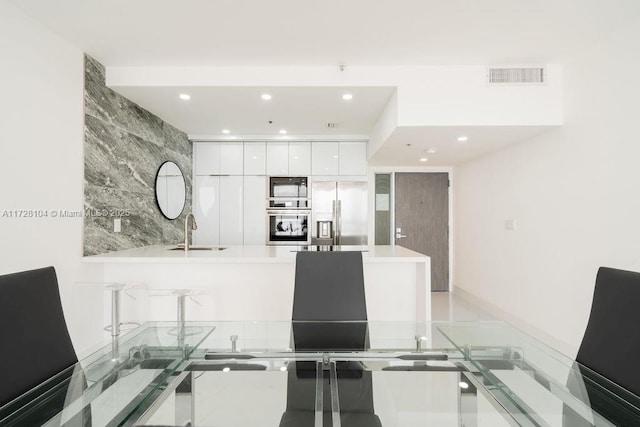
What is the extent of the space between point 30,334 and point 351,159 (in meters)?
4.30

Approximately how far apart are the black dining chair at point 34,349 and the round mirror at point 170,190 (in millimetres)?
2814

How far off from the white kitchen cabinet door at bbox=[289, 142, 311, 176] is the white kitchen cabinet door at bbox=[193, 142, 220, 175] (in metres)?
1.17

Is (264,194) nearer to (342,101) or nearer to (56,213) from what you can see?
(342,101)

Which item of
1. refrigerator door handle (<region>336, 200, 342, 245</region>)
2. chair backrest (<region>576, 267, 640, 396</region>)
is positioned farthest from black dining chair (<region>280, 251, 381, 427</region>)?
refrigerator door handle (<region>336, 200, 342, 245</region>)

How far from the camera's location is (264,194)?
16.4ft

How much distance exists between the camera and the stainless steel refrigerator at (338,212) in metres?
4.97

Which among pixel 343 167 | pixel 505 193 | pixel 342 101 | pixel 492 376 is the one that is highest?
pixel 342 101

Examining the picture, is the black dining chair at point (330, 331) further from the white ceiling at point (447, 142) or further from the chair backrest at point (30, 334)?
the white ceiling at point (447, 142)

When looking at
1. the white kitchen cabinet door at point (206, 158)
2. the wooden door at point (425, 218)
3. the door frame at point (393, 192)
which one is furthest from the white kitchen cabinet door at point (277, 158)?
the wooden door at point (425, 218)

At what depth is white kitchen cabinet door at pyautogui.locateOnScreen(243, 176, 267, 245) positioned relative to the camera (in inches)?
195

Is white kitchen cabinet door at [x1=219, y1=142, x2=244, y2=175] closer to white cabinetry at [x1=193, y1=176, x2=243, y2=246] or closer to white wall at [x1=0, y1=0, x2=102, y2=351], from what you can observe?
white cabinetry at [x1=193, y1=176, x2=243, y2=246]

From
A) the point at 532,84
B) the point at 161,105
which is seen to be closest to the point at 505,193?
the point at 532,84

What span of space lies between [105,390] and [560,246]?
3.59 metres

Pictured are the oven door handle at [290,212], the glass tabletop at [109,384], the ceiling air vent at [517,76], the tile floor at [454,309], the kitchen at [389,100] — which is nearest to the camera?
the glass tabletop at [109,384]
